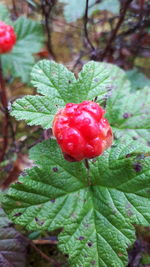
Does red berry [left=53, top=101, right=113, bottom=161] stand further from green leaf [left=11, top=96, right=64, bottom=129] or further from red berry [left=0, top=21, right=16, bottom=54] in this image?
red berry [left=0, top=21, right=16, bottom=54]

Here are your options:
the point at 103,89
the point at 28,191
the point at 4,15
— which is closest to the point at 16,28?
the point at 4,15

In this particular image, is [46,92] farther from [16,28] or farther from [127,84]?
[16,28]

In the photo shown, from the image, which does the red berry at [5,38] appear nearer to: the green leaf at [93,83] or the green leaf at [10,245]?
the green leaf at [93,83]

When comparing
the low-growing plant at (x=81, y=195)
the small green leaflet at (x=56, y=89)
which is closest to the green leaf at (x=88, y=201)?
the low-growing plant at (x=81, y=195)

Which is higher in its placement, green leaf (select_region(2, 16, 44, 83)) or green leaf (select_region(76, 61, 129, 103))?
green leaf (select_region(2, 16, 44, 83))

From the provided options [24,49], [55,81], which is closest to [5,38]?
[24,49]

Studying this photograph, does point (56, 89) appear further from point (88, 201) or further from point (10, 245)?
point (10, 245)

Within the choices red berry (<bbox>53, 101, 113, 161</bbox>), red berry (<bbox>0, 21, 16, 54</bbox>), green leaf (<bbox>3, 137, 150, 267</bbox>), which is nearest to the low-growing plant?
green leaf (<bbox>3, 137, 150, 267</bbox>)
